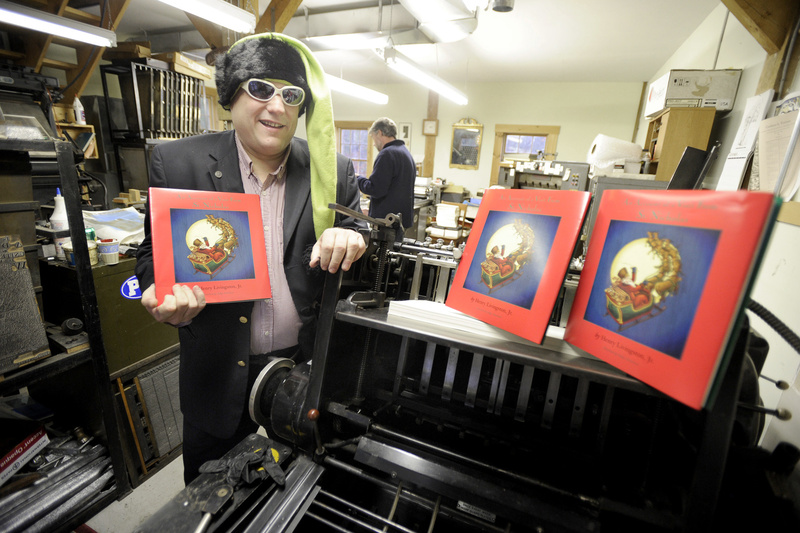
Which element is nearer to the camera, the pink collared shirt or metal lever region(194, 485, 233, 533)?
metal lever region(194, 485, 233, 533)

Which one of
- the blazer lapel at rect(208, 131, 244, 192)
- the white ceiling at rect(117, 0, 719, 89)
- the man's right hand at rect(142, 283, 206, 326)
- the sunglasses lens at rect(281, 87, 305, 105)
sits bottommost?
the man's right hand at rect(142, 283, 206, 326)

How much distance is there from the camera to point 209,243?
0.87 meters

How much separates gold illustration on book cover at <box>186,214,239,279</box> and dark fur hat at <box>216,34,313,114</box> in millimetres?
452

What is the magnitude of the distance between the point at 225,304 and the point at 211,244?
0.99ft

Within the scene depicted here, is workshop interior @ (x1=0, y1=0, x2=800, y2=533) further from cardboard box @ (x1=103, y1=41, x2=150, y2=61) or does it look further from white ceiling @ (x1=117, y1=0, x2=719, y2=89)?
cardboard box @ (x1=103, y1=41, x2=150, y2=61)

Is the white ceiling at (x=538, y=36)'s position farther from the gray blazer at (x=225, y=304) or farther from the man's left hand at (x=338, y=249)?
the man's left hand at (x=338, y=249)

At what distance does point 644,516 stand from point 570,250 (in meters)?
→ 0.42

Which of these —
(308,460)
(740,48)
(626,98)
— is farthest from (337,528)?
(626,98)

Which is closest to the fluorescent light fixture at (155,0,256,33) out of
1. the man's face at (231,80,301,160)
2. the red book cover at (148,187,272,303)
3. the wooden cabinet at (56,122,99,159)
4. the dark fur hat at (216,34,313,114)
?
the dark fur hat at (216,34,313,114)

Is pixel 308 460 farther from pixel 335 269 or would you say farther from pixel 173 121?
pixel 173 121

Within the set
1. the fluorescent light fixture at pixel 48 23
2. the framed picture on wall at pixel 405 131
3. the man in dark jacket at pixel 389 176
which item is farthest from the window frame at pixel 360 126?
the fluorescent light fixture at pixel 48 23

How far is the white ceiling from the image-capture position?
3.64 m

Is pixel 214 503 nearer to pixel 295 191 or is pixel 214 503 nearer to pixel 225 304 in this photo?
pixel 225 304

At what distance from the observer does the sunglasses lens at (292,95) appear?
3.43 feet
